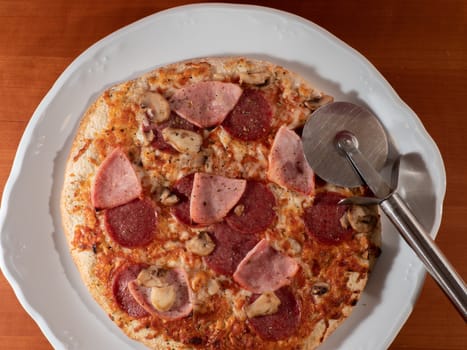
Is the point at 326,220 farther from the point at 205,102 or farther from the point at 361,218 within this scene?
the point at 205,102

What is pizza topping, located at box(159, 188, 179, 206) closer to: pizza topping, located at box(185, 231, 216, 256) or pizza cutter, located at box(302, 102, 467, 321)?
pizza topping, located at box(185, 231, 216, 256)

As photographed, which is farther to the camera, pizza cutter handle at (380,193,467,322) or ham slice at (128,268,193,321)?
ham slice at (128,268,193,321)

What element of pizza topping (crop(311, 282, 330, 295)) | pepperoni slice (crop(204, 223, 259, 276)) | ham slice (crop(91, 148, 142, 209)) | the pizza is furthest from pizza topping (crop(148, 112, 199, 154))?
pizza topping (crop(311, 282, 330, 295))

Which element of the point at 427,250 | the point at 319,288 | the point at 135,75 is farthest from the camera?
the point at 135,75

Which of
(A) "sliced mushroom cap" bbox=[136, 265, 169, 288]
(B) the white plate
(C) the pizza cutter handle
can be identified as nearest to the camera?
(C) the pizza cutter handle

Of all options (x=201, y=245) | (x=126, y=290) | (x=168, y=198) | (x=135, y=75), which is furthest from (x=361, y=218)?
(x=135, y=75)

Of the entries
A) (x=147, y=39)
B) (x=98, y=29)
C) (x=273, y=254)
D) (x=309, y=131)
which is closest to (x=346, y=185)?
(x=309, y=131)

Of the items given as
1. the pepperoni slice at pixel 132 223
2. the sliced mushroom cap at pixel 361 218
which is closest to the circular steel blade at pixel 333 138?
the sliced mushroom cap at pixel 361 218
